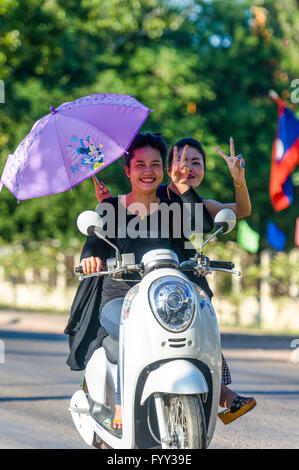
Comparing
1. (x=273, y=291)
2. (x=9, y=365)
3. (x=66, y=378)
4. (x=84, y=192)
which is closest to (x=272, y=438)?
(x=66, y=378)

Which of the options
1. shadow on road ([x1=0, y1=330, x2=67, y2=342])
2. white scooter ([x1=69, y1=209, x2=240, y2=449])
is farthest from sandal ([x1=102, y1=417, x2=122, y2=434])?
shadow on road ([x1=0, y1=330, x2=67, y2=342])

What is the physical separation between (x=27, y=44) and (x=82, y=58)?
652cm

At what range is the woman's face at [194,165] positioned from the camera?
5430 mm

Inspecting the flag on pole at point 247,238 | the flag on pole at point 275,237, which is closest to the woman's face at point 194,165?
the flag on pole at point 247,238

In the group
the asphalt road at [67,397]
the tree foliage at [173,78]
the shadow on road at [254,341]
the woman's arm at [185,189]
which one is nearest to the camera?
the woman's arm at [185,189]

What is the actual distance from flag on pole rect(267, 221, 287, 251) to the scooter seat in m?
25.0

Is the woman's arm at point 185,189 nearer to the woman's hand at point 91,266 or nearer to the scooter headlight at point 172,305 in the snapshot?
the woman's hand at point 91,266

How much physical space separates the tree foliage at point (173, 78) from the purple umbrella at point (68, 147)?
19.0 meters

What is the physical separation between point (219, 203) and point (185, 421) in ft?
5.45

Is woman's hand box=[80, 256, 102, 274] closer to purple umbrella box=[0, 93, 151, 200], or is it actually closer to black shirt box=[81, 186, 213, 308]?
black shirt box=[81, 186, 213, 308]

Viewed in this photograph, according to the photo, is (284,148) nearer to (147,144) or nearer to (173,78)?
(173,78)

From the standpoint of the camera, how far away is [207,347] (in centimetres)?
414

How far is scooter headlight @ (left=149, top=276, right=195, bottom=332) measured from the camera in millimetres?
4070
